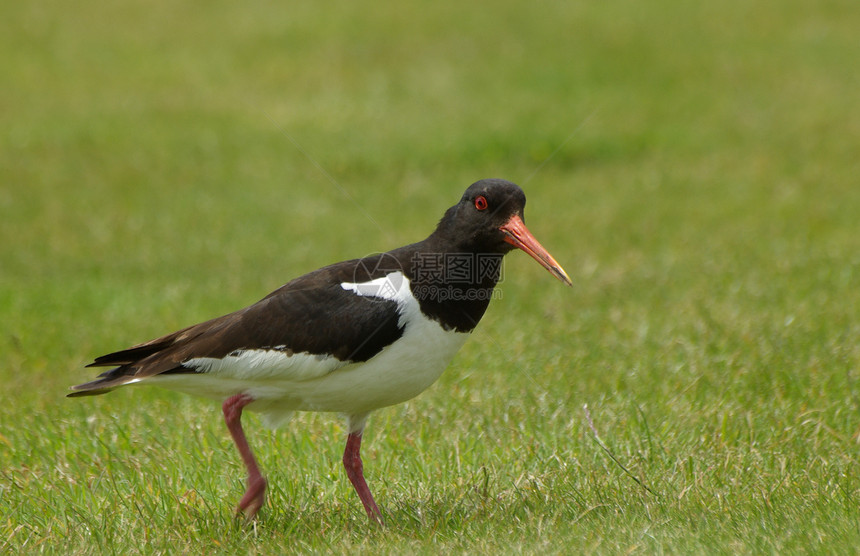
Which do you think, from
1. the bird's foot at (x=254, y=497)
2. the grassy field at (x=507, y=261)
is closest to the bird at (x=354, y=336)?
the bird's foot at (x=254, y=497)

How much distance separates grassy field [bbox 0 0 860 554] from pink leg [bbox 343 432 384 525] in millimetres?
123

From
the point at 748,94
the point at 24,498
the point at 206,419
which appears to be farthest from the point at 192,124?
the point at 24,498

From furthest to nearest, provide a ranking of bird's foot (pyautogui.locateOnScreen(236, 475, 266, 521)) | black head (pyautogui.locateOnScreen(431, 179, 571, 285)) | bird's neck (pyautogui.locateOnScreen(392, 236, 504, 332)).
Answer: black head (pyautogui.locateOnScreen(431, 179, 571, 285)) → bird's neck (pyautogui.locateOnScreen(392, 236, 504, 332)) → bird's foot (pyautogui.locateOnScreen(236, 475, 266, 521))

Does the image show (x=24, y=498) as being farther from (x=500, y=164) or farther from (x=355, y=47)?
(x=355, y=47)

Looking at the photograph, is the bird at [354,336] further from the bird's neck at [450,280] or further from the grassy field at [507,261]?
the grassy field at [507,261]

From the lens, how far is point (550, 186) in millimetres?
13617

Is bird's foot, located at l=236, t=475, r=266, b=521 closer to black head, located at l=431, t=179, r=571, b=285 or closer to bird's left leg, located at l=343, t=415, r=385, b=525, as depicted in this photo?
bird's left leg, located at l=343, t=415, r=385, b=525

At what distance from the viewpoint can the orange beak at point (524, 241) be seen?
482cm

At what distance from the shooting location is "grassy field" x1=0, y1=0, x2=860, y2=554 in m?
4.76

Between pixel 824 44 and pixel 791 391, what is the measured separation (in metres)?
14.0

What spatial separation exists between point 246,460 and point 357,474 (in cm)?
55

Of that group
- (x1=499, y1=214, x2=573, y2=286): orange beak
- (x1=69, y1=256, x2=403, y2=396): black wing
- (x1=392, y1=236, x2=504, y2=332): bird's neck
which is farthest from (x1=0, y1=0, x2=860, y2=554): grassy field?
(x1=499, y1=214, x2=573, y2=286): orange beak

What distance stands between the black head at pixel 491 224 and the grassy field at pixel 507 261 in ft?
3.72

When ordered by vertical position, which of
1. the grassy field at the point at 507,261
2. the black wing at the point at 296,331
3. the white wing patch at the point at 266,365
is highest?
the black wing at the point at 296,331
